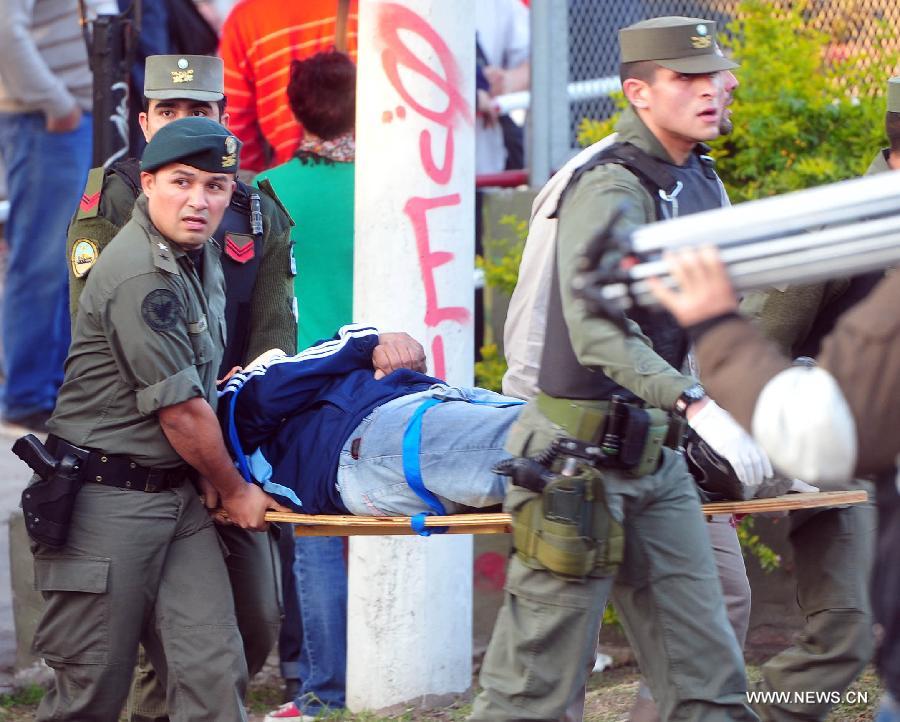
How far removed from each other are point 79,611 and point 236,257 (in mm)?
1276

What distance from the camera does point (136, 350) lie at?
13.3 feet

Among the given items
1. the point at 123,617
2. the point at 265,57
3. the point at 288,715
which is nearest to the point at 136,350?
the point at 123,617

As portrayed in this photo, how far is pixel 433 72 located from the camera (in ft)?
17.1

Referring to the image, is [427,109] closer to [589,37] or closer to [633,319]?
[633,319]

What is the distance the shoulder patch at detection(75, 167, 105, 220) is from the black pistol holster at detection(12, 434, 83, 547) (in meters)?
0.84

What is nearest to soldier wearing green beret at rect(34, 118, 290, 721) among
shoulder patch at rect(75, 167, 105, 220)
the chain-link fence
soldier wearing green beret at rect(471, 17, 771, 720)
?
shoulder patch at rect(75, 167, 105, 220)

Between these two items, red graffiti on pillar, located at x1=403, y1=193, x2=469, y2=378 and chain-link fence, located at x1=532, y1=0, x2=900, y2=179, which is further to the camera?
chain-link fence, located at x1=532, y1=0, x2=900, y2=179

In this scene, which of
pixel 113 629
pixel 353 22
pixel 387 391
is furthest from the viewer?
pixel 353 22

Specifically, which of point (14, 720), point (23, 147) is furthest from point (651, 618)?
point (23, 147)

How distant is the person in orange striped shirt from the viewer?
6.50 m

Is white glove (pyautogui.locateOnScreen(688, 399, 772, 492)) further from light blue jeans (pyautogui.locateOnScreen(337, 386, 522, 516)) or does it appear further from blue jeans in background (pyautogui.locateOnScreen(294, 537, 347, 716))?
blue jeans in background (pyautogui.locateOnScreen(294, 537, 347, 716))

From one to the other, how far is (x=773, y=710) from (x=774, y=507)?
0.75 metres

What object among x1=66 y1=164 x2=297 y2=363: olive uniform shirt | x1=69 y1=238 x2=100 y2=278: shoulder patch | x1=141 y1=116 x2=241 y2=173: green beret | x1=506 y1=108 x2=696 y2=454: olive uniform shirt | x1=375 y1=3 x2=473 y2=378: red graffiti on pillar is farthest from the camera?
x1=375 y1=3 x2=473 y2=378: red graffiti on pillar

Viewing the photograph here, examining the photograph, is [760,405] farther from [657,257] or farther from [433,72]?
[433,72]
